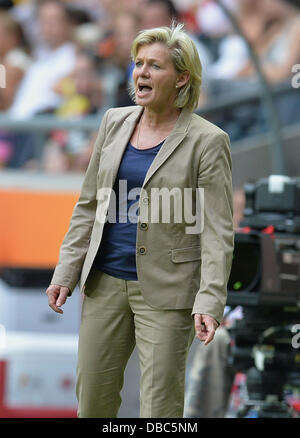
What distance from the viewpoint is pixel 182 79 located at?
10.8 feet

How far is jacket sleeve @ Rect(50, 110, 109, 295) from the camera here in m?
3.34

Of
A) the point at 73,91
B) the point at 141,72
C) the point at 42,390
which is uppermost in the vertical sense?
the point at 73,91

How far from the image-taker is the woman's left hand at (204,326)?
305 cm

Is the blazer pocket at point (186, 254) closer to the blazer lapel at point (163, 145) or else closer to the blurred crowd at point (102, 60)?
the blazer lapel at point (163, 145)

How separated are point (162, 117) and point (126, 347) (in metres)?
0.77

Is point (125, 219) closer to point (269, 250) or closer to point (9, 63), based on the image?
point (269, 250)

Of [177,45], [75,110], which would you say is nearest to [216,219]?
[177,45]

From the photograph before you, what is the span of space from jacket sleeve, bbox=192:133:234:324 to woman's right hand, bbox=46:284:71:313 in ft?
1.54

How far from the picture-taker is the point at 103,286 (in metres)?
3.28

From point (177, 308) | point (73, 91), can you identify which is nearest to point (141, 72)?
point (177, 308)

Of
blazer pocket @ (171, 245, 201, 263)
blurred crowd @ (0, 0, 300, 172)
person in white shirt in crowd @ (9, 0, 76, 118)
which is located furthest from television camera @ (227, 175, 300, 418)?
person in white shirt in crowd @ (9, 0, 76, 118)

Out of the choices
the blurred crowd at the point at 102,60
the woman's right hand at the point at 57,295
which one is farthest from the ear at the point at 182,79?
the blurred crowd at the point at 102,60

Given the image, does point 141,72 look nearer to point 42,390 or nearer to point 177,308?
point 177,308
